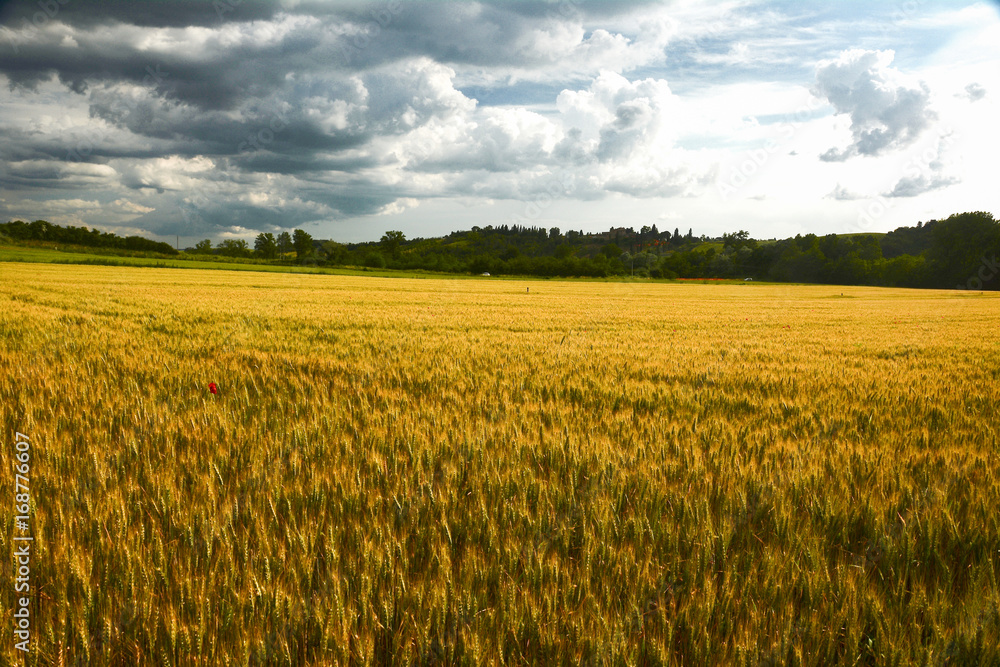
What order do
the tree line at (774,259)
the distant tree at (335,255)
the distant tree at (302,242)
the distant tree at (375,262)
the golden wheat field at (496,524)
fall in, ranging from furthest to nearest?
the distant tree at (302,242) → the distant tree at (335,255) → the distant tree at (375,262) → the tree line at (774,259) → the golden wheat field at (496,524)

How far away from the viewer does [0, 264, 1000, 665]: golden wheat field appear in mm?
1458

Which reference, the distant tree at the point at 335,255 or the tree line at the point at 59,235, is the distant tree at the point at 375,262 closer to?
the distant tree at the point at 335,255

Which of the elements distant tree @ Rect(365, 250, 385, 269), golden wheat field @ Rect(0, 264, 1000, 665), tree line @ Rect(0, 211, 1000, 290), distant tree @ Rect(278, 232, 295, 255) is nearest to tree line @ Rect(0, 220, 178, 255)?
tree line @ Rect(0, 211, 1000, 290)

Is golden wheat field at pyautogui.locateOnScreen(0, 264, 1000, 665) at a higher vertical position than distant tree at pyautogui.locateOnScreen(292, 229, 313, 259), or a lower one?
lower

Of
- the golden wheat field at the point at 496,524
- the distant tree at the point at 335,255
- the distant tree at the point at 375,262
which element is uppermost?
the distant tree at the point at 335,255

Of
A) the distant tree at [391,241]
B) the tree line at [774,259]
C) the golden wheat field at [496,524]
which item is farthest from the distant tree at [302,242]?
the golden wheat field at [496,524]

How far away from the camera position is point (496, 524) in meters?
2.11

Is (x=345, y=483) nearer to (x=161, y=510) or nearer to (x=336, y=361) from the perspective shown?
(x=161, y=510)

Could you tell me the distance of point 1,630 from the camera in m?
1.41

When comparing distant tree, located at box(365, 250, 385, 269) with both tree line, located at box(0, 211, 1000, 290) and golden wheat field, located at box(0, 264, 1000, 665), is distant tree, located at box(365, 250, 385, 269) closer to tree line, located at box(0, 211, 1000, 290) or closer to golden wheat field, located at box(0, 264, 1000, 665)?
tree line, located at box(0, 211, 1000, 290)

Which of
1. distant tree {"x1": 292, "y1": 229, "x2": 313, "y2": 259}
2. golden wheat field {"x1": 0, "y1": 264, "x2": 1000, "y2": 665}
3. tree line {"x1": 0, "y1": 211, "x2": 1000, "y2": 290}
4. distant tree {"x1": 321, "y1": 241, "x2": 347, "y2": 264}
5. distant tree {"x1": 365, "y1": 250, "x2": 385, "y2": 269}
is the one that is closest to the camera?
golden wheat field {"x1": 0, "y1": 264, "x2": 1000, "y2": 665}

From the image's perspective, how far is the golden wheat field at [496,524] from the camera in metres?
1.46

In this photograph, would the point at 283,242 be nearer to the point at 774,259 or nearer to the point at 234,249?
the point at 234,249

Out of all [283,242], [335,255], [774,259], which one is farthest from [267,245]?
[774,259]
